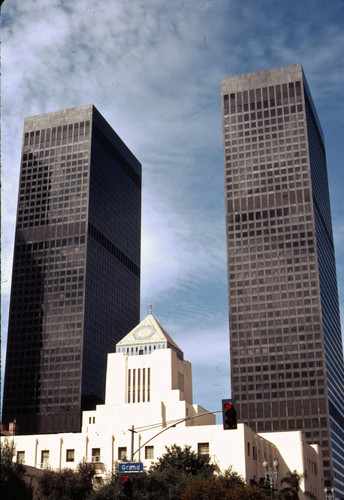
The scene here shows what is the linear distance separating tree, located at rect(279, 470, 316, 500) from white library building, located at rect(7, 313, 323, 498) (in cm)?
217

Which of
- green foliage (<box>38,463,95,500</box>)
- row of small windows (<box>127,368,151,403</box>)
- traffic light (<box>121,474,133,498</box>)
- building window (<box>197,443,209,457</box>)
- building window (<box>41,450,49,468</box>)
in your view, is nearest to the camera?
traffic light (<box>121,474,133,498</box>)

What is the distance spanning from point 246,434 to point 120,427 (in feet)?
76.9

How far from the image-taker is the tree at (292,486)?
112 meters

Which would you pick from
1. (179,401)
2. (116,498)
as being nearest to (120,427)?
(179,401)

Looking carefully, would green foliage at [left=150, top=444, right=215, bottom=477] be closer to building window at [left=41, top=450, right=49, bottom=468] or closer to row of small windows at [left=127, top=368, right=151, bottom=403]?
building window at [left=41, top=450, right=49, bottom=468]

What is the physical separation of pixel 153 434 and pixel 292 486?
25931mm

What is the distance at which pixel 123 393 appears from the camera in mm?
133625

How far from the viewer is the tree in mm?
112062

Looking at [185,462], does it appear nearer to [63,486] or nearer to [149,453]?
[149,453]

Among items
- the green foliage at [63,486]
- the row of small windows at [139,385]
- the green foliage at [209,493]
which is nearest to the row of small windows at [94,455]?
the row of small windows at [139,385]

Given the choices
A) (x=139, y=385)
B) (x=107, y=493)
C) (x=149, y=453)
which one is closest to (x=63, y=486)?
(x=107, y=493)

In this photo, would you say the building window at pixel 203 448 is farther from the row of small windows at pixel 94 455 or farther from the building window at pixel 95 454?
the building window at pixel 95 454

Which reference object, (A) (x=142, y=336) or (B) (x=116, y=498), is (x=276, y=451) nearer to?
(A) (x=142, y=336)

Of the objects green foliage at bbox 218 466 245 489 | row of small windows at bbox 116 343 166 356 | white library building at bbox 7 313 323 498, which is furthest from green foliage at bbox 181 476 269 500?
row of small windows at bbox 116 343 166 356
